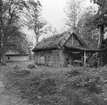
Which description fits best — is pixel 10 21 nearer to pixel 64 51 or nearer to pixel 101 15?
pixel 64 51

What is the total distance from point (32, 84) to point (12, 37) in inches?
638

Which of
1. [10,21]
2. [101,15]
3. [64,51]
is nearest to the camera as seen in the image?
[101,15]

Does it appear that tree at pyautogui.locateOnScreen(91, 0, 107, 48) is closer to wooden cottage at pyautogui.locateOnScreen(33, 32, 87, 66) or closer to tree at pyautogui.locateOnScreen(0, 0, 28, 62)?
wooden cottage at pyautogui.locateOnScreen(33, 32, 87, 66)

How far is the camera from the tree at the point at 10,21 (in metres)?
19.3

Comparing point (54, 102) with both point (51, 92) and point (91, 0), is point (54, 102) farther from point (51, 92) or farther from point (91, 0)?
point (91, 0)

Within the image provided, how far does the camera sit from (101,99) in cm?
436

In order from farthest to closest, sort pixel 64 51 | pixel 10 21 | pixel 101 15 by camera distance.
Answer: pixel 10 21, pixel 64 51, pixel 101 15

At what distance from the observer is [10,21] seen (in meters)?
20.7

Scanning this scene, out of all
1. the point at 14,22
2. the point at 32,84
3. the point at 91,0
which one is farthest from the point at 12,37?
the point at 32,84

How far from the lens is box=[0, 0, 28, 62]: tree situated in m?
19.3

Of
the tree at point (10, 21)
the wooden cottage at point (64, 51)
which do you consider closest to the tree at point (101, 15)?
the wooden cottage at point (64, 51)

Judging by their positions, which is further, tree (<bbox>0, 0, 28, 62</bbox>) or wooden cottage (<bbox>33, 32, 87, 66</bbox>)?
tree (<bbox>0, 0, 28, 62</bbox>)

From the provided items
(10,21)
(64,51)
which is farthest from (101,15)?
(10,21)

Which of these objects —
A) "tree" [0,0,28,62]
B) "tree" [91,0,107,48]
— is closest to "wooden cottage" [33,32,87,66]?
"tree" [91,0,107,48]
